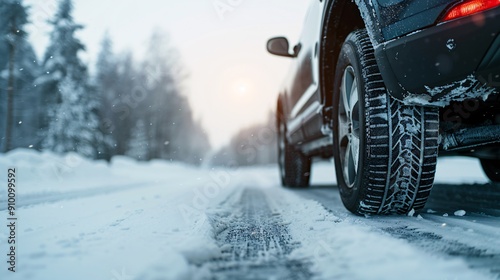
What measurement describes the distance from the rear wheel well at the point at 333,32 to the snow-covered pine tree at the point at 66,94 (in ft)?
64.4

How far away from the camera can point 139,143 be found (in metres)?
29.8

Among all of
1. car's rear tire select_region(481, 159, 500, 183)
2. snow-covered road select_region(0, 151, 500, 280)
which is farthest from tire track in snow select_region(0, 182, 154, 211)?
car's rear tire select_region(481, 159, 500, 183)

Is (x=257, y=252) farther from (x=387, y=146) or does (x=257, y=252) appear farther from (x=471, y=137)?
(x=471, y=137)

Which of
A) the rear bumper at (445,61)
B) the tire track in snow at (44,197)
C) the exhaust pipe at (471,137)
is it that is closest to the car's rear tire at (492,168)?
the exhaust pipe at (471,137)

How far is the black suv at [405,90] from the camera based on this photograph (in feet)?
4.33

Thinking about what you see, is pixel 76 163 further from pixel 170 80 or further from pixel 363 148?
pixel 170 80

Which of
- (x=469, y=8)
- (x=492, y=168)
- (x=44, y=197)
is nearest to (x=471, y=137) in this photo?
(x=469, y=8)

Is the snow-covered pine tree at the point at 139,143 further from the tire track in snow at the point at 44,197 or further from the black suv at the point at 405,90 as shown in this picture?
the black suv at the point at 405,90

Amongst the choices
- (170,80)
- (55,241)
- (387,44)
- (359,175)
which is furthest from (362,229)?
(170,80)

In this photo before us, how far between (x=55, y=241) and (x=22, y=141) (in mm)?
33118

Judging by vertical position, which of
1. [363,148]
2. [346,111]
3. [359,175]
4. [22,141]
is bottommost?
[359,175]

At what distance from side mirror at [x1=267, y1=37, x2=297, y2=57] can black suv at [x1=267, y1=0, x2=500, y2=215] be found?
1.09 meters

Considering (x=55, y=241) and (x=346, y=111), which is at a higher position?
(x=346, y=111)

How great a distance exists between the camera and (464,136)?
69.9 inches
